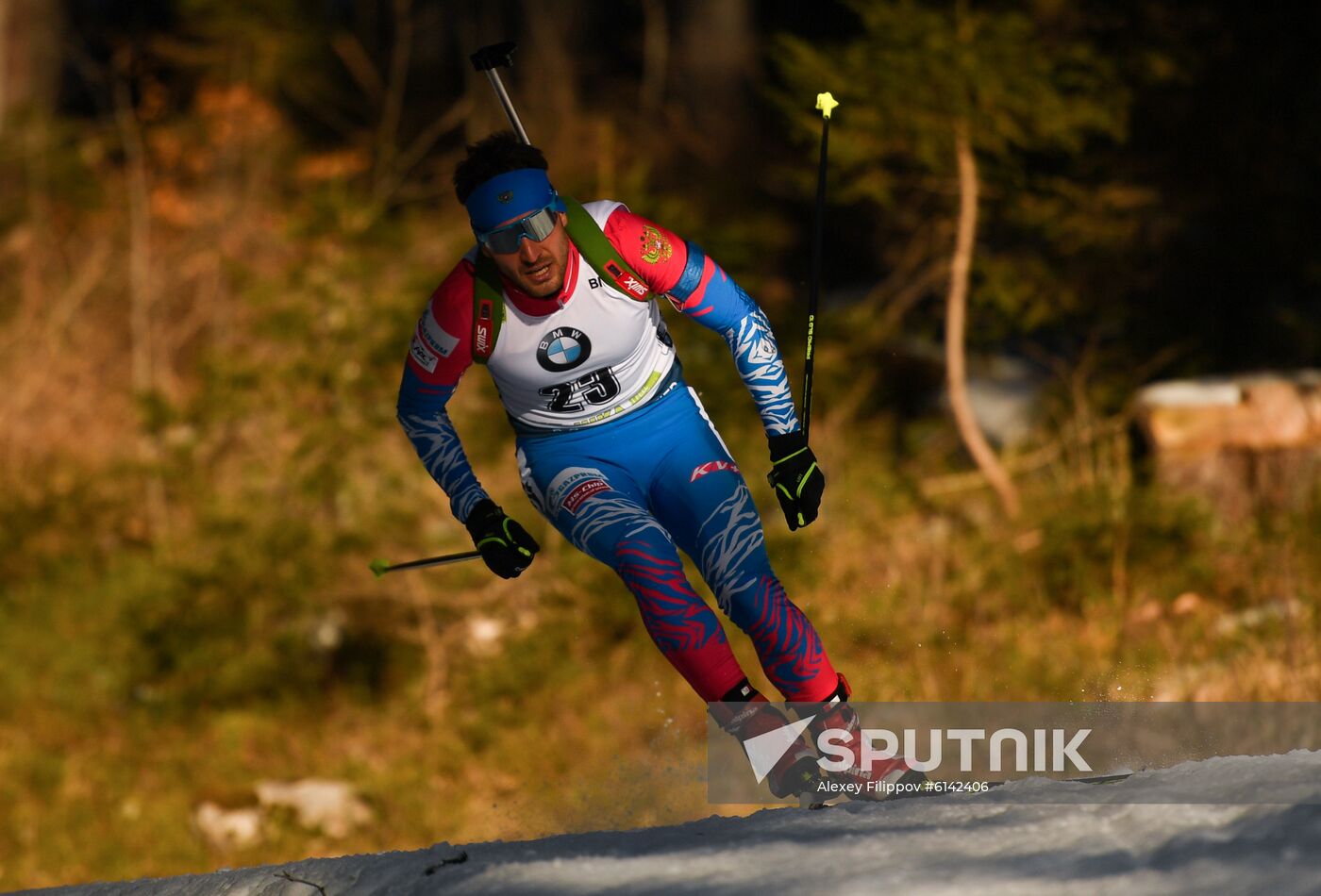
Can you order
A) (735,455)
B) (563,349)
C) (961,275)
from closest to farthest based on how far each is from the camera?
(563,349) → (961,275) → (735,455)

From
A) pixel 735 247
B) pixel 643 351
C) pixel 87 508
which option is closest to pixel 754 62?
pixel 735 247

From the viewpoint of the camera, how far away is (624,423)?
455 cm

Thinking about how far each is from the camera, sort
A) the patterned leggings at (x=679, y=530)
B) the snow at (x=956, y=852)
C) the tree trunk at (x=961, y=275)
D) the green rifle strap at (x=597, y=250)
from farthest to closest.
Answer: the tree trunk at (x=961, y=275), the green rifle strap at (x=597, y=250), the patterned leggings at (x=679, y=530), the snow at (x=956, y=852)

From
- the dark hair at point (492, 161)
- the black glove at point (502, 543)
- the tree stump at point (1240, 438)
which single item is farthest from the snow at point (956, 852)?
the tree stump at point (1240, 438)

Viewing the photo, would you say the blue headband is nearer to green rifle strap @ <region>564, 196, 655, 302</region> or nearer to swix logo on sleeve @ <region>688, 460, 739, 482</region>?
green rifle strap @ <region>564, 196, 655, 302</region>

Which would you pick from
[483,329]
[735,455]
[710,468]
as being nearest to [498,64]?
[483,329]

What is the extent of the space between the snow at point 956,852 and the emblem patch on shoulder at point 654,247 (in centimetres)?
161

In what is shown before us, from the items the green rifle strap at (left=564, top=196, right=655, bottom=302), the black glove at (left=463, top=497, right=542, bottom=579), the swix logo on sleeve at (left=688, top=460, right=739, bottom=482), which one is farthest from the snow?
the green rifle strap at (left=564, top=196, right=655, bottom=302)

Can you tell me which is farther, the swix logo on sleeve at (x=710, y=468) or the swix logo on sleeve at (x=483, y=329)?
the swix logo on sleeve at (x=710, y=468)

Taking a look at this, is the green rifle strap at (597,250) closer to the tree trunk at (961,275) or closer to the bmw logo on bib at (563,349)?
the bmw logo on bib at (563,349)

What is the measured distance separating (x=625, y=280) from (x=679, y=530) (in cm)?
78

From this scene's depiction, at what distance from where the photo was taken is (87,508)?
13.2 metres

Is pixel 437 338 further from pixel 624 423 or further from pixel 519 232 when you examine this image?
pixel 624 423

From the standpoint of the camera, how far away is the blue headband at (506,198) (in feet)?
13.4
